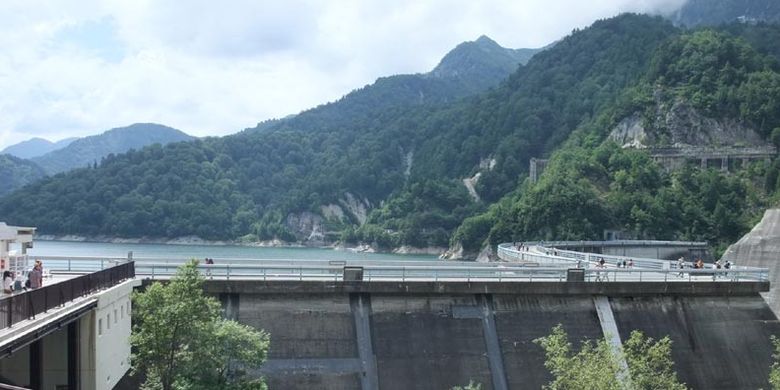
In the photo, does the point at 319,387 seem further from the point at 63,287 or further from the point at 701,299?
the point at 701,299

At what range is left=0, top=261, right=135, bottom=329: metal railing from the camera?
1512 centimetres

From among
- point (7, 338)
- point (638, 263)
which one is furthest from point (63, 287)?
point (638, 263)

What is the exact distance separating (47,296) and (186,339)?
525 centimetres

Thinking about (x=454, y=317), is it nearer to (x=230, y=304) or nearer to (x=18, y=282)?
(x=230, y=304)

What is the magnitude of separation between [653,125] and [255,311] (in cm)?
17037

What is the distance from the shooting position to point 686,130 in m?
179

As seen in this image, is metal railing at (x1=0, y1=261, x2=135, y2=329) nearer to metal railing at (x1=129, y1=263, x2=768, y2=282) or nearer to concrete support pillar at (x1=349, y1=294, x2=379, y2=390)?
metal railing at (x1=129, y1=263, x2=768, y2=282)

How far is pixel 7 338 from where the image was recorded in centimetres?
1438

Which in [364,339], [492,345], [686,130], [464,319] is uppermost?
[686,130]

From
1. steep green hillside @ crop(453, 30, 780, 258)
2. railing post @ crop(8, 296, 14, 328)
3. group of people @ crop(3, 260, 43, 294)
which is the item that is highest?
steep green hillside @ crop(453, 30, 780, 258)

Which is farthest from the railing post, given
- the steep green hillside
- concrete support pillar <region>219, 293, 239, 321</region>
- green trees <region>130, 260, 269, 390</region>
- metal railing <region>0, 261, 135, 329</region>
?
the steep green hillside

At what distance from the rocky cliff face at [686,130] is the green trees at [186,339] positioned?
562 ft

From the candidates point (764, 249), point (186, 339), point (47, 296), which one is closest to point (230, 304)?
point (186, 339)

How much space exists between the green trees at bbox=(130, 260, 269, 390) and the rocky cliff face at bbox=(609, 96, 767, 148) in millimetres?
171153
